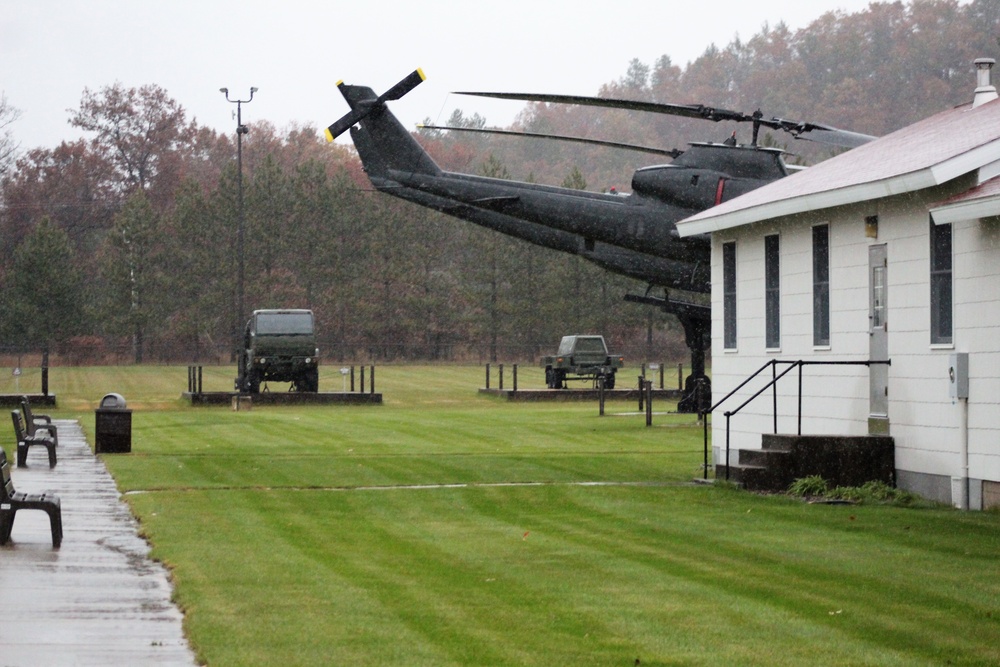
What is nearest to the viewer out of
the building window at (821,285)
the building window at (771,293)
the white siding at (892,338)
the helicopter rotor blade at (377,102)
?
the white siding at (892,338)

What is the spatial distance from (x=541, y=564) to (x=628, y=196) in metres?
21.4

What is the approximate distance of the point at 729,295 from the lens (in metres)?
23.6

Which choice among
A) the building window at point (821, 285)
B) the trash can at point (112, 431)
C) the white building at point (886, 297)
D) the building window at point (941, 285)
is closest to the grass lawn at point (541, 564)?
the trash can at point (112, 431)

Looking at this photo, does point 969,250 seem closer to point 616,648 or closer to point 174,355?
point 616,648

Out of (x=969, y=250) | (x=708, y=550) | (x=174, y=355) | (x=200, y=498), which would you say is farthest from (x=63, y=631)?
(x=174, y=355)

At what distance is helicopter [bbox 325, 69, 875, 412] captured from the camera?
95.5 feet

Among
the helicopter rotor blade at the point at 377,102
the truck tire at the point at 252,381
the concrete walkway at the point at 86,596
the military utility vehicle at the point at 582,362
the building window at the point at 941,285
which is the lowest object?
the concrete walkway at the point at 86,596

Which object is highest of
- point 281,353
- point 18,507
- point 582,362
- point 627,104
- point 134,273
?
point 134,273

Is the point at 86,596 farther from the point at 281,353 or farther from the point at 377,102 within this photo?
the point at 281,353

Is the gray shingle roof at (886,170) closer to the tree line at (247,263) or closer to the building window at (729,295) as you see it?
the building window at (729,295)

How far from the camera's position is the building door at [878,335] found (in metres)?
19.0

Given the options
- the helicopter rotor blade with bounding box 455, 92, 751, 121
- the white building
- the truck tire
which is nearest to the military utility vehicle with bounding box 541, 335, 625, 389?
the truck tire

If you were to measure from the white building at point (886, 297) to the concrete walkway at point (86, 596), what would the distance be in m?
9.30

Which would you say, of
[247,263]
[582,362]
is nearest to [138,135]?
[247,263]
